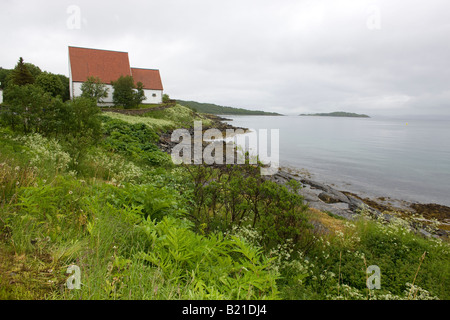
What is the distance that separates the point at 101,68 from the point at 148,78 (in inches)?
378

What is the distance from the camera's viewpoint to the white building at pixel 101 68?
45.1m

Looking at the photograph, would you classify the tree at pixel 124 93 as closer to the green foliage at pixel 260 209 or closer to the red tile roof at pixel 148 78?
the red tile roof at pixel 148 78

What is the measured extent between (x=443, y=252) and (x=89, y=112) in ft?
44.7

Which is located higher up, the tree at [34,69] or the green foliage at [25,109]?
the tree at [34,69]

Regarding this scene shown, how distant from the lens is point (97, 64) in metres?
47.6

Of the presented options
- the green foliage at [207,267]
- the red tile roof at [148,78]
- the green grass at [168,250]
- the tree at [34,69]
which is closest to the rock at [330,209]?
the green grass at [168,250]

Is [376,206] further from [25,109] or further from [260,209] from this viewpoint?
[25,109]

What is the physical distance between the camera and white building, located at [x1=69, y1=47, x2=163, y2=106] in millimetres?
45094

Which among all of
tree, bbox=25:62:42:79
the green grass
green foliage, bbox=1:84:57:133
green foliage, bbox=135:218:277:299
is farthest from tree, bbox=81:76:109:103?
green foliage, bbox=135:218:277:299

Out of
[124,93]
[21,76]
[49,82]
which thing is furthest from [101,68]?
[21,76]

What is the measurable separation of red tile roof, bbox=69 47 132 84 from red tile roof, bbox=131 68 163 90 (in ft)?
11.5

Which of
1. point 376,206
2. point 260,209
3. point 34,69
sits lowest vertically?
point 376,206

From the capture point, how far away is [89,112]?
37.0 feet
